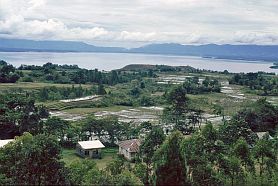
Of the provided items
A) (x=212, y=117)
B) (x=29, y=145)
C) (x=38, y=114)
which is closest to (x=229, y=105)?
(x=212, y=117)

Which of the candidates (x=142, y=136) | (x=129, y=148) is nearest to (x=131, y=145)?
(x=129, y=148)

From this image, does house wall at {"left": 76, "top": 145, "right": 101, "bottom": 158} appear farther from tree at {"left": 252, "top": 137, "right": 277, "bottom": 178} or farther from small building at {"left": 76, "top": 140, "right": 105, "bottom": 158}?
tree at {"left": 252, "top": 137, "right": 277, "bottom": 178}

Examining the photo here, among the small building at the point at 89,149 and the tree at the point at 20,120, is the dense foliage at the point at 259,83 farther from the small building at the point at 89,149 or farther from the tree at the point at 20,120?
the small building at the point at 89,149

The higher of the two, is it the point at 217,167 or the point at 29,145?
the point at 29,145

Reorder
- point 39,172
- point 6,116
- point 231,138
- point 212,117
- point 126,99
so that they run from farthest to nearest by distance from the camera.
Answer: point 126,99, point 212,117, point 6,116, point 231,138, point 39,172

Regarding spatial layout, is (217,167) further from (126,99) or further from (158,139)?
(126,99)
